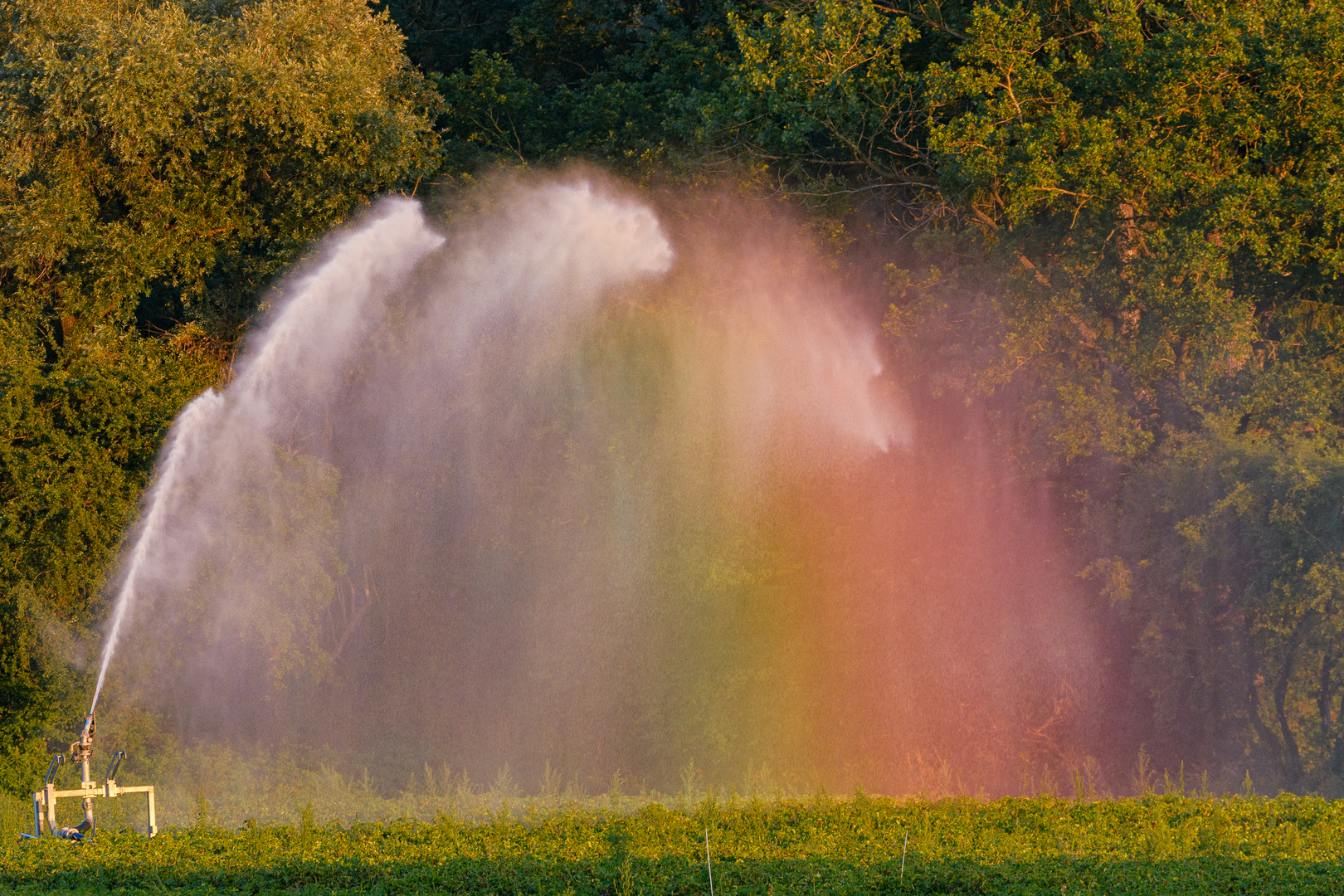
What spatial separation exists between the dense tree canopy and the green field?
5.25 m

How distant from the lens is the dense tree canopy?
17.9 metres

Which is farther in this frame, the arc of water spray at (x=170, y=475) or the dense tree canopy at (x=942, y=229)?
the arc of water spray at (x=170, y=475)

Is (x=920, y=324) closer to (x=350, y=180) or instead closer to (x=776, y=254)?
(x=776, y=254)

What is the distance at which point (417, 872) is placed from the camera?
34.9 ft

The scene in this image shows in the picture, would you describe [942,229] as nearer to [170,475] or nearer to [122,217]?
[170,475]

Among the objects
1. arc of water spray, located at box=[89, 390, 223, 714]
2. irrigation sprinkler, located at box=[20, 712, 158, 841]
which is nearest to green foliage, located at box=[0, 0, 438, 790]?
arc of water spray, located at box=[89, 390, 223, 714]

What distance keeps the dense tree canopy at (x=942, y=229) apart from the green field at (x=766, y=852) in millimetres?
5250

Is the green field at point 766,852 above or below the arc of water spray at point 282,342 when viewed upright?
below

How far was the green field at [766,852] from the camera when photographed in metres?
9.97

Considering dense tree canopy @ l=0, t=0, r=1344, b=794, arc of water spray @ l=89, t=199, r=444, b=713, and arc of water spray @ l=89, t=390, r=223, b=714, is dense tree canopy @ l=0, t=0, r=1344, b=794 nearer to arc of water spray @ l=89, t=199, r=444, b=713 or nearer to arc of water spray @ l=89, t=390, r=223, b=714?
arc of water spray @ l=89, t=390, r=223, b=714

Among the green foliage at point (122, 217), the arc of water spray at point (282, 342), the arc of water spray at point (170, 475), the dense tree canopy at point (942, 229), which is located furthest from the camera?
the green foliage at point (122, 217)

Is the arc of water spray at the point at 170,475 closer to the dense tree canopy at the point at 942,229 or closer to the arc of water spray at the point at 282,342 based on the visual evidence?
the arc of water spray at the point at 282,342

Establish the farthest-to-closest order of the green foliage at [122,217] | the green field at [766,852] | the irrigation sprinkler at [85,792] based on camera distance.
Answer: the green foliage at [122,217] < the irrigation sprinkler at [85,792] < the green field at [766,852]

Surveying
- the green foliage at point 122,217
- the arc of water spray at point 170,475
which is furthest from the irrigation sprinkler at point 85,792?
the green foliage at point 122,217
